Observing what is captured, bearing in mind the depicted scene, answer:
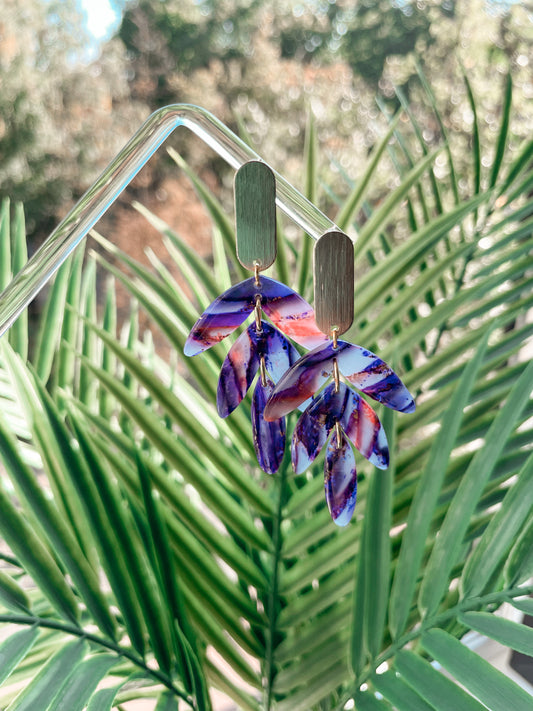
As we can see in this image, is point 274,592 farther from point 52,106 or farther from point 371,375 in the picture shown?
point 52,106

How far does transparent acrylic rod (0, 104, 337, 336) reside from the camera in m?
0.27

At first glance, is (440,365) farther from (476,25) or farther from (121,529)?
(476,25)

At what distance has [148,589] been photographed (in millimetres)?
421

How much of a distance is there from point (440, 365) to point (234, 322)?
12.1 inches

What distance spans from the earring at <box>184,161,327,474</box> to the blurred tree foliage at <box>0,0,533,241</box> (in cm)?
260

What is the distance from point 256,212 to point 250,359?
6cm

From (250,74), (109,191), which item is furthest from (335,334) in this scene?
(250,74)

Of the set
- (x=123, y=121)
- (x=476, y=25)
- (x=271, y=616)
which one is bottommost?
(x=271, y=616)

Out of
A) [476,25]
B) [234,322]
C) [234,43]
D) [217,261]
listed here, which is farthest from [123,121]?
→ [234,322]

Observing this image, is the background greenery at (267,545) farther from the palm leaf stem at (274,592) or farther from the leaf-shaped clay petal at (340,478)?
the leaf-shaped clay petal at (340,478)

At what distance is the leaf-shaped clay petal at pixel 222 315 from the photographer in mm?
260

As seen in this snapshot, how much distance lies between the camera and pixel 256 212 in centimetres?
25

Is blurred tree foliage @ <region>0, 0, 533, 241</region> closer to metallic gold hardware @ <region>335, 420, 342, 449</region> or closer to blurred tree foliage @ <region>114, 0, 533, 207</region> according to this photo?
blurred tree foliage @ <region>114, 0, 533, 207</region>

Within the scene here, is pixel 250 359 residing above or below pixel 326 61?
below
